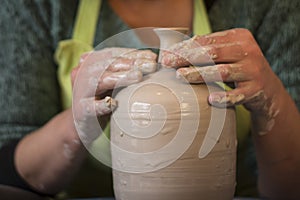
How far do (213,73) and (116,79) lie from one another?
14 centimetres

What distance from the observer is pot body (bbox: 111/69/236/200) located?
0.86 meters

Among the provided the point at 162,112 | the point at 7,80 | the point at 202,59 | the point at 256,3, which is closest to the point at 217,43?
the point at 202,59

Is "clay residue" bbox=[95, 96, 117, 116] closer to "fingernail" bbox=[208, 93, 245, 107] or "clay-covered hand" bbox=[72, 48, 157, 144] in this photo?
"clay-covered hand" bbox=[72, 48, 157, 144]

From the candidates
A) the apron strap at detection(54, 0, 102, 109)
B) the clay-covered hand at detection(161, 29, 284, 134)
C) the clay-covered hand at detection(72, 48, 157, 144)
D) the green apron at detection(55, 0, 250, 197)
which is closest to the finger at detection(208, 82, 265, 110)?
the clay-covered hand at detection(161, 29, 284, 134)

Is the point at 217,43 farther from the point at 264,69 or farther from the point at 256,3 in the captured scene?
the point at 256,3

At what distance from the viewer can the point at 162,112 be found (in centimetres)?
86

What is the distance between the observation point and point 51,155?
1.16 m

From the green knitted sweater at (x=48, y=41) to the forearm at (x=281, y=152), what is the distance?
181 mm

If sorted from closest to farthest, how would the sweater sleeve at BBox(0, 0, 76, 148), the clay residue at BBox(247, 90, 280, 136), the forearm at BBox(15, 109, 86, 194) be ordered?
1. the clay residue at BBox(247, 90, 280, 136)
2. the forearm at BBox(15, 109, 86, 194)
3. the sweater sleeve at BBox(0, 0, 76, 148)

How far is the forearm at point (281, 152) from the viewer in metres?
1.06

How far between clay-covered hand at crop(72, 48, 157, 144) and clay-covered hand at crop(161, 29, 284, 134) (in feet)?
0.14

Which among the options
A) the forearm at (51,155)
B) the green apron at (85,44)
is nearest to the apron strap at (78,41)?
the green apron at (85,44)

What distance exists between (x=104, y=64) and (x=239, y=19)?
1.48 feet

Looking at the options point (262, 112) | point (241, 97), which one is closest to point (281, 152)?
point (262, 112)
